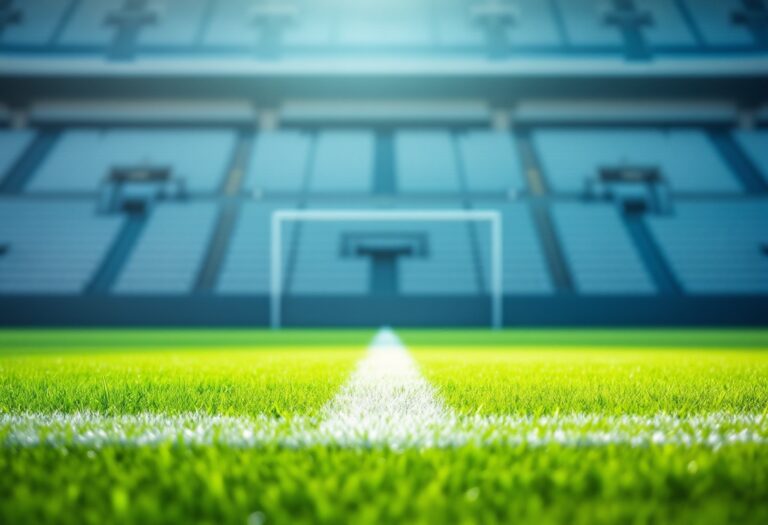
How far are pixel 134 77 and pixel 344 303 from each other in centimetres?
949

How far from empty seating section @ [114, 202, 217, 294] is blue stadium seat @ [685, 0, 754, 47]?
14.8 meters

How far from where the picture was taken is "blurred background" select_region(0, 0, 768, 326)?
43.1ft

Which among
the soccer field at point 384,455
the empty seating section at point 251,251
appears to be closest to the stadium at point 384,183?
the empty seating section at point 251,251

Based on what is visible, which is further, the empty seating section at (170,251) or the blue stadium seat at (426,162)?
the blue stadium seat at (426,162)

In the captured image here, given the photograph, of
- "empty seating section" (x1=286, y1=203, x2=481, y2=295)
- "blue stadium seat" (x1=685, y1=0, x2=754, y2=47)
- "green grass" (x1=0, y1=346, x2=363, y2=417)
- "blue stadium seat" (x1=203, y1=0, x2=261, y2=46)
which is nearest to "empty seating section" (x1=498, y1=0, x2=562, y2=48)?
"blue stadium seat" (x1=685, y1=0, x2=754, y2=47)

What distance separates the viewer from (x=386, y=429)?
1.49 m

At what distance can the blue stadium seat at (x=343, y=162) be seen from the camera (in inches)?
625

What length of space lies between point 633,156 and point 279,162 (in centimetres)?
969

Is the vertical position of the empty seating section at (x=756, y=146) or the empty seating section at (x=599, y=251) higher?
the empty seating section at (x=756, y=146)

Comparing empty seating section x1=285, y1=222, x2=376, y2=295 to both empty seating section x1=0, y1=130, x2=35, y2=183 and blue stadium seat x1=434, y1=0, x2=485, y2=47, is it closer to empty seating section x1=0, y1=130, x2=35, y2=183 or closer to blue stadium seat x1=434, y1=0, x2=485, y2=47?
blue stadium seat x1=434, y1=0, x2=485, y2=47

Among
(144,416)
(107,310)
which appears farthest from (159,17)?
(144,416)

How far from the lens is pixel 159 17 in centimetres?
1809

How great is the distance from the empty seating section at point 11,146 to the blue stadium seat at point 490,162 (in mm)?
12033

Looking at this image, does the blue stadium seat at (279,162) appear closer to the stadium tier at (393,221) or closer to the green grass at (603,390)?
the stadium tier at (393,221)
